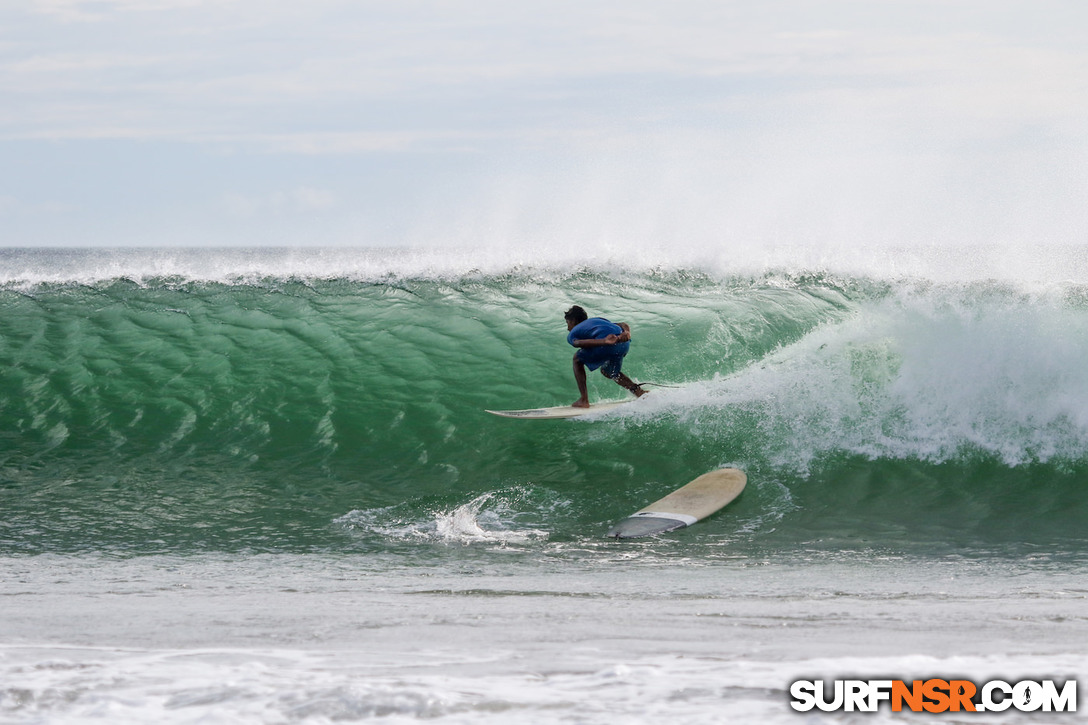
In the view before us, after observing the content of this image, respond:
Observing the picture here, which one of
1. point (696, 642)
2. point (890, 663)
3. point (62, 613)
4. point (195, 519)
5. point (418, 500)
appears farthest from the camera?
point (418, 500)

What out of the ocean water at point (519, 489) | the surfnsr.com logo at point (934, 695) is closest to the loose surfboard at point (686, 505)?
the ocean water at point (519, 489)

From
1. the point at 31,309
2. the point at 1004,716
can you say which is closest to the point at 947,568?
the point at 1004,716

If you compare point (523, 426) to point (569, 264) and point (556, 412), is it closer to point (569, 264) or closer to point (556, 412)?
point (556, 412)

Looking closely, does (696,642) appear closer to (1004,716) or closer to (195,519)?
(1004,716)

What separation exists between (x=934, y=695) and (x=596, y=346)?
649 cm

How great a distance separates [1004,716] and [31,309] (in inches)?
548

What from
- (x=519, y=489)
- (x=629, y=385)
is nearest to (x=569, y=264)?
(x=629, y=385)

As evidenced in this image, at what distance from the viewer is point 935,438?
27.2 ft

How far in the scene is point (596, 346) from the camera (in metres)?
9.30

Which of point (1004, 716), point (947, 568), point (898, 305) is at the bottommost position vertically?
point (947, 568)

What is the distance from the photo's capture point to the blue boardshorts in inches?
368

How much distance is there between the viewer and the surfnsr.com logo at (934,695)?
2865 mm

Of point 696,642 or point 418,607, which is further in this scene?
point 418,607

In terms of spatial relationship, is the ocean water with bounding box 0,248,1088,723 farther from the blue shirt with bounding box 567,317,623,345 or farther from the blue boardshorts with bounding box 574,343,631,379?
the blue shirt with bounding box 567,317,623,345
